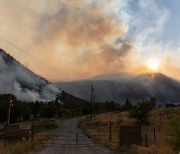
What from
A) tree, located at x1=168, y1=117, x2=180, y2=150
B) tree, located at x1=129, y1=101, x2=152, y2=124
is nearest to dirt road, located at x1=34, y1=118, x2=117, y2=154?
tree, located at x1=168, y1=117, x2=180, y2=150

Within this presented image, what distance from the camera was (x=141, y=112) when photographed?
89.5 meters

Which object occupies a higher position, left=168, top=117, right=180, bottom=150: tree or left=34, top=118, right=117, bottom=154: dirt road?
left=168, top=117, right=180, bottom=150: tree

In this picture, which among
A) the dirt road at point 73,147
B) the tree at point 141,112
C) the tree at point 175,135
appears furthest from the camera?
the tree at point 141,112

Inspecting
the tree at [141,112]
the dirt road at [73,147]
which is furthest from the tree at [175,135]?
the tree at [141,112]

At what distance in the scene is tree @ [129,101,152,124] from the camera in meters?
88.9

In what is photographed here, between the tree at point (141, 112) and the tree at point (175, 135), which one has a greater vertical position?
the tree at point (141, 112)

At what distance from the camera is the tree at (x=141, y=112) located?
8888 centimetres

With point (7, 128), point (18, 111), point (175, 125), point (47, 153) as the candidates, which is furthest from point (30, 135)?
A: point (18, 111)

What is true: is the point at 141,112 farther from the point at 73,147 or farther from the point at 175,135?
the point at 175,135

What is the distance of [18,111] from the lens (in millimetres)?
139500

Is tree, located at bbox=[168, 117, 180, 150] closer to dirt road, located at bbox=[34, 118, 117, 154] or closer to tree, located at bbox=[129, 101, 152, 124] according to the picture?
dirt road, located at bbox=[34, 118, 117, 154]

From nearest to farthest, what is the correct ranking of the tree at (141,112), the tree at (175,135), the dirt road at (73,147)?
the tree at (175,135) → the dirt road at (73,147) → the tree at (141,112)

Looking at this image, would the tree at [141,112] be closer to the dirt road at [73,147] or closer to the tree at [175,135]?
the dirt road at [73,147]

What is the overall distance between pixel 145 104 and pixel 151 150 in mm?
62309
